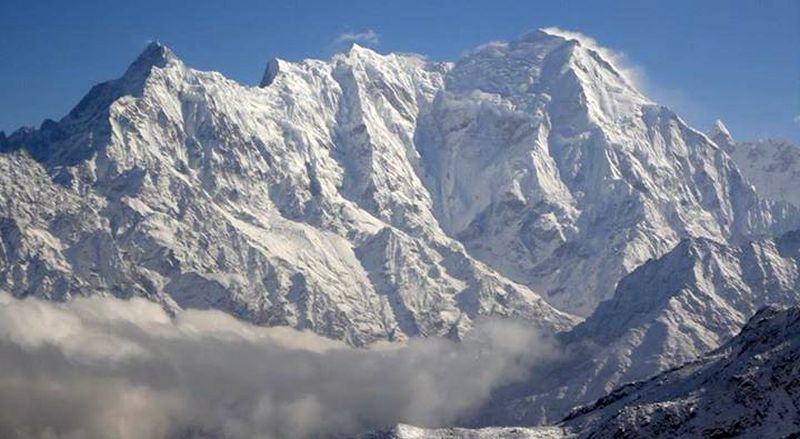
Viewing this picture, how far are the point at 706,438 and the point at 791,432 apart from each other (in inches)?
577

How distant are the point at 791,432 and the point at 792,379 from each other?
1280cm

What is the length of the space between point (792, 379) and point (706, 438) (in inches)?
623

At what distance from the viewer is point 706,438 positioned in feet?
655

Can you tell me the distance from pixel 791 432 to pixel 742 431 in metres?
9.21

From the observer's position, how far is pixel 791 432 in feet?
620

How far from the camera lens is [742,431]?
7746 inches

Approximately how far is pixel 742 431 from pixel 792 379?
11.6 meters

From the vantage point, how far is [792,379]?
655ft

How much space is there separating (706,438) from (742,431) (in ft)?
18.9
